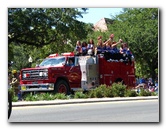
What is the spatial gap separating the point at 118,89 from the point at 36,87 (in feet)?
7.47

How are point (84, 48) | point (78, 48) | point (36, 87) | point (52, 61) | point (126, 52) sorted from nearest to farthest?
1. point (36, 87)
2. point (78, 48)
3. point (84, 48)
4. point (126, 52)
5. point (52, 61)

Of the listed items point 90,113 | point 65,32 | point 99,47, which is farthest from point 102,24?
point 90,113

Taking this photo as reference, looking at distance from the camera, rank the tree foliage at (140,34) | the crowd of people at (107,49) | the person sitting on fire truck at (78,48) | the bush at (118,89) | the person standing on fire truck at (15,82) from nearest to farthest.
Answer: the person standing on fire truck at (15,82)
the tree foliage at (140,34)
the person sitting on fire truck at (78,48)
the crowd of people at (107,49)
the bush at (118,89)

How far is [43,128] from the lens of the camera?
11.1m

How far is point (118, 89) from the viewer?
47.2ft

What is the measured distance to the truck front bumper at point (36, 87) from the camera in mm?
12820

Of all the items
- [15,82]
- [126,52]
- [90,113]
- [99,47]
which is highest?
[99,47]

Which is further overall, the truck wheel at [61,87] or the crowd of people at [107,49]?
the truck wheel at [61,87]

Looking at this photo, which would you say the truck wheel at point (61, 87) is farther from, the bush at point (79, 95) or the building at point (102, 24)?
the building at point (102, 24)

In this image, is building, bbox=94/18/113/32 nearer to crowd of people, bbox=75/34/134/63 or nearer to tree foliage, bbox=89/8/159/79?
tree foliage, bbox=89/8/159/79

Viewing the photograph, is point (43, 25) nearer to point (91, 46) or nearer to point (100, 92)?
point (91, 46)

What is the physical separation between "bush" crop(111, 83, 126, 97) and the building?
227cm

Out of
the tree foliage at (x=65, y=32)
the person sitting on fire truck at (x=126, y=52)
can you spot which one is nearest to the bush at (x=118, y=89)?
the person sitting on fire truck at (x=126, y=52)
